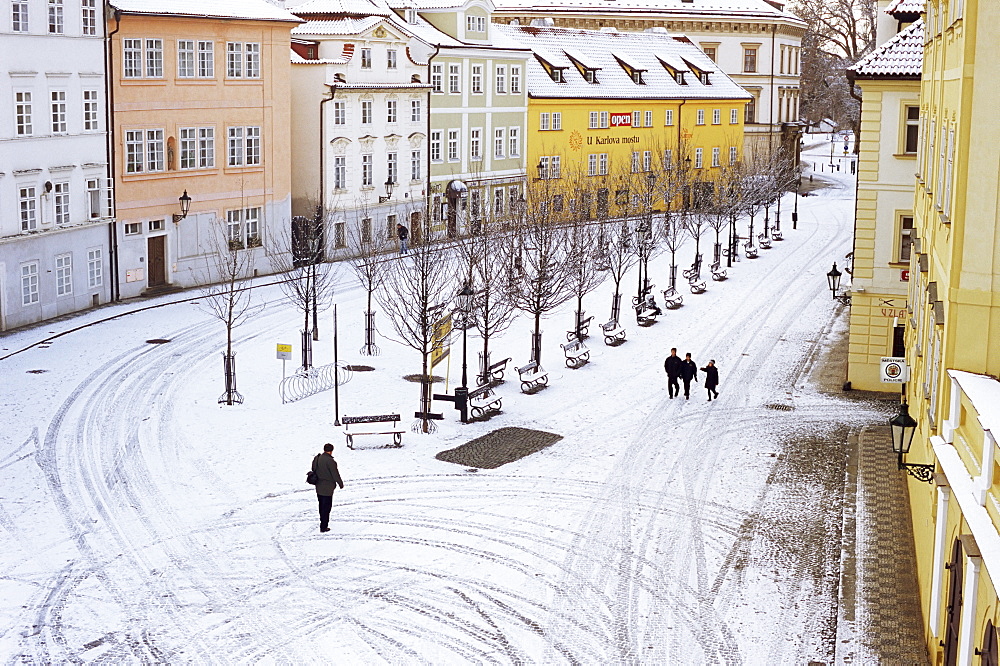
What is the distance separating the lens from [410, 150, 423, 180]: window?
53.1 m

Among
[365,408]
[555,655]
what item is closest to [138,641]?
[555,655]

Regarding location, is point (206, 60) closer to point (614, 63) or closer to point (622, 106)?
point (622, 106)

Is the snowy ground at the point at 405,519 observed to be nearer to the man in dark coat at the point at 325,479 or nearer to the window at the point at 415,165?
the man in dark coat at the point at 325,479

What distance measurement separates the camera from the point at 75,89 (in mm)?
37844

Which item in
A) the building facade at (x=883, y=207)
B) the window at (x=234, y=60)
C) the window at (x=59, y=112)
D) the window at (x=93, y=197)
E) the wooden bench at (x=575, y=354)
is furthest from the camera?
the window at (x=234, y=60)

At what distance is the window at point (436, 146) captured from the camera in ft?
179

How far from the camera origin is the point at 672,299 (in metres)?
41.8

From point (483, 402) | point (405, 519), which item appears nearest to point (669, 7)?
point (483, 402)

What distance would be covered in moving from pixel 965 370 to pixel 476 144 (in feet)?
143

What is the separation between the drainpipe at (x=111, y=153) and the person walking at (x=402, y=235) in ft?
33.8

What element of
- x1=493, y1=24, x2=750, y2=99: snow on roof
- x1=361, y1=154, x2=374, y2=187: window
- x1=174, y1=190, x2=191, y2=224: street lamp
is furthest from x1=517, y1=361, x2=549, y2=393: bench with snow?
x1=493, y1=24, x2=750, y2=99: snow on roof

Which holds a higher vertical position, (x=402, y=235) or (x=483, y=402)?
(x=402, y=235)

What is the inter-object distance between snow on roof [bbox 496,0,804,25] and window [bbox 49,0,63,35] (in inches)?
1972

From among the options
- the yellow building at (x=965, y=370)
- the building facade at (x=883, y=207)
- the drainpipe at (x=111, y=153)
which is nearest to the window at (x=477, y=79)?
the drainpipe at (x=111, y=153)
